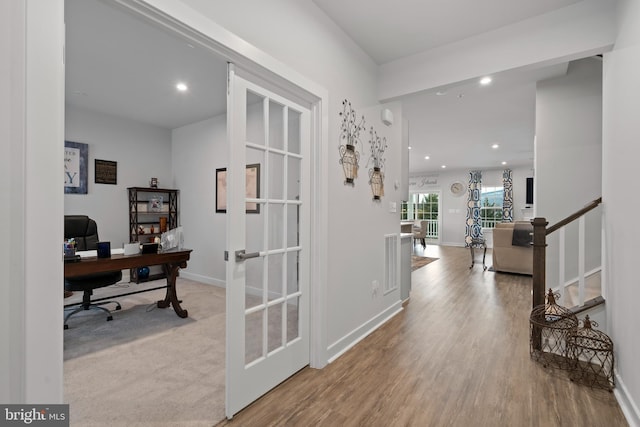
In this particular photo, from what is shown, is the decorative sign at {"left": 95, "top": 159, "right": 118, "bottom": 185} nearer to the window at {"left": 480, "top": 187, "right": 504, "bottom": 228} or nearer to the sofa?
the sofa

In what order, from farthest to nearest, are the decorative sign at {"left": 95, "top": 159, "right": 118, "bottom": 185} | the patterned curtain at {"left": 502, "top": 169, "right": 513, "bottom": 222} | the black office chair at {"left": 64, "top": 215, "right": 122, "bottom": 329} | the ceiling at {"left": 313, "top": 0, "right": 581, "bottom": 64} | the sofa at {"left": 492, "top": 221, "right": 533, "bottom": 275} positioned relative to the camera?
the patterned curtain at {"left": 502, "top": 169, "right": 513, "bottom": 222}
the sofa at {"left": 492, "top": 221, "right": 533, "bottom": 275}
the decorative sign at {"left": 95, "top": 159, "right": 118, "bottom": 185}
the black office chair at {"left": 64, "top": 215, "right": 122, "bottom": 329}
the ceiling at {"left": 313, "top": 0, "right": 581, "bottom": 64}

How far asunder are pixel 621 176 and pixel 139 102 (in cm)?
511

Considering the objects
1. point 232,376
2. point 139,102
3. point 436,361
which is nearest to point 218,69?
point 139,102

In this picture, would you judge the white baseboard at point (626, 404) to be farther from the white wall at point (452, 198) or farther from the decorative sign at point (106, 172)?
the white wall at point (452, 198)

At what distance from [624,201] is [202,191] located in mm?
4915

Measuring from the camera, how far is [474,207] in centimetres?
981

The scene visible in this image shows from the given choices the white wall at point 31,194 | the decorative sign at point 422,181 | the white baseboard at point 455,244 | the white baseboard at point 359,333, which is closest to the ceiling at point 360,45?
the white wall at point 31,194

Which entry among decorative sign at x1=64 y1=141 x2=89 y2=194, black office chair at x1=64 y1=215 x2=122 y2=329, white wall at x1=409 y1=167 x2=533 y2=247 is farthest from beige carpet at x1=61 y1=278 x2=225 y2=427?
white wall at x1=409 y1=167 x2=533 y2=247

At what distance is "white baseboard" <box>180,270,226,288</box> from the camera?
4.50 meters

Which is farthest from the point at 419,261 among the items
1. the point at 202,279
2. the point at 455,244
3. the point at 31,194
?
the point at 31,194

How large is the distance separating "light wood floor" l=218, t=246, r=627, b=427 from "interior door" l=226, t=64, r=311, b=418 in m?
0.21

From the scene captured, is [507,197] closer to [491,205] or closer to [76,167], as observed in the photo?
[491,205]

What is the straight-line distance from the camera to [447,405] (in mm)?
1720

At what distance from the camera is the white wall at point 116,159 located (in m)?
4.29
